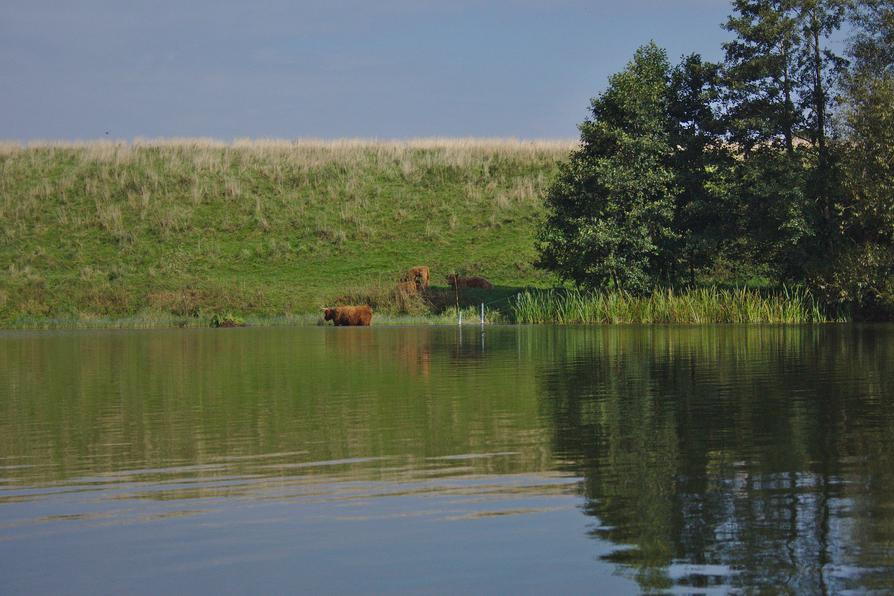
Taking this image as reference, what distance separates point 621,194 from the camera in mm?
49688

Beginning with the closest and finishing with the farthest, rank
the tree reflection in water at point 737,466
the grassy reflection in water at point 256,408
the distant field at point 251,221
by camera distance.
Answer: the tree reflection in water at point 737,466 → the grassy reflection in water at point 256,408 → the distant field at point 251,221

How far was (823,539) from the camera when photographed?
26.5 ft

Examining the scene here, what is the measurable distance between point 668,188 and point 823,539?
44639 mm

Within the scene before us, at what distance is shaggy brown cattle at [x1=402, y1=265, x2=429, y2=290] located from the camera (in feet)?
185

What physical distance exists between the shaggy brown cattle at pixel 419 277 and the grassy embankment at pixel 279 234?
0.95 meters

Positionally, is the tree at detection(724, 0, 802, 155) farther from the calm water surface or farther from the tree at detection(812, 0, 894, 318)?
the calm water surface

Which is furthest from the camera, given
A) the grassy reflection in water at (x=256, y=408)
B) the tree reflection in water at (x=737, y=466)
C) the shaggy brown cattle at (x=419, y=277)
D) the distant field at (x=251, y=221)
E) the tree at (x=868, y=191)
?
the distant field at (x=251, y=221)

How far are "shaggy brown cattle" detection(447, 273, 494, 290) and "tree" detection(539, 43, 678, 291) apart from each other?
6.33 meters

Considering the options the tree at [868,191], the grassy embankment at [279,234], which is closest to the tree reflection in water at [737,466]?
the tree at [868,191]

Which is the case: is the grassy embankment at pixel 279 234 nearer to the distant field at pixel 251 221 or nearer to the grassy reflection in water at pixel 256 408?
the distant field at pixel 251 221

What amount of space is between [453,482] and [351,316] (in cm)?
3917

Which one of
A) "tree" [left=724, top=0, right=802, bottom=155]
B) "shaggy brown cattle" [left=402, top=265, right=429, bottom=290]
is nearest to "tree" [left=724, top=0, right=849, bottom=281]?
"tree" [left=724, top=0, right=802, bottom=155]

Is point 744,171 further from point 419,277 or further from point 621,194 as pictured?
point 419,277

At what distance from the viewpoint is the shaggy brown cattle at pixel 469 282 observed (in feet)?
188
